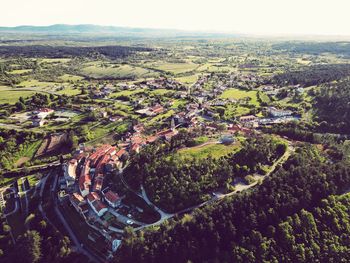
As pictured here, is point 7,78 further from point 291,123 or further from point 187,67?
point 291,123

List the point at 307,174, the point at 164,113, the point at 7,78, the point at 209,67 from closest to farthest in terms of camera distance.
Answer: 1. the point at 307,174
2. the point at 164,113
3. the point at 7,78
4. the point at 209,67

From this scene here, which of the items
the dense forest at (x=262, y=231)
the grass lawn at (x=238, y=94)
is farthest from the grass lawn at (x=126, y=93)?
the dense forest at (x=262, y=231)

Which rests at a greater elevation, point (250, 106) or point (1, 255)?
point (250, 106)

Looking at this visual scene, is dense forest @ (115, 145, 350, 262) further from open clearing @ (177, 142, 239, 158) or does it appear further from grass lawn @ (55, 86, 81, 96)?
grass lawn @ (55, 86, 81, 96)

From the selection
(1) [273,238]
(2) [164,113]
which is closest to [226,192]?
(1) [273,238]

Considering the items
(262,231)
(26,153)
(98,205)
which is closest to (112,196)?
(98,205)

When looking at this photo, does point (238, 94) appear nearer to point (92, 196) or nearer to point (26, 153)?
point (26, 153)
